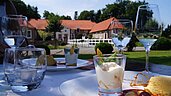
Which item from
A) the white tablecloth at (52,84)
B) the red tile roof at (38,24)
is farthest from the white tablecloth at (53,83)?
the red tile roof at (38,24)

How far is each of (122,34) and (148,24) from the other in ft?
0.72

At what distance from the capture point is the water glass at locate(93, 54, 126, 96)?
70 centimetres

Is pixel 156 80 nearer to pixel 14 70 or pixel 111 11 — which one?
pixel 14 70

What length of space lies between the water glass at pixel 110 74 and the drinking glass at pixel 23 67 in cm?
22

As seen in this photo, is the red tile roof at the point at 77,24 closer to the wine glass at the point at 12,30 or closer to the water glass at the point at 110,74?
the wine glass at the point at 12,30

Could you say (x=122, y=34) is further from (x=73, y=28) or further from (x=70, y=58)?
(x=73, y=28)

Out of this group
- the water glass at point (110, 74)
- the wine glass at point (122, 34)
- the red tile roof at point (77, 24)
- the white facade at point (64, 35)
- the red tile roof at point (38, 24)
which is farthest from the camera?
the red tile roof at point (77, 24)

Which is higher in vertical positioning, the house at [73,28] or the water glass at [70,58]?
the house at [73,28]

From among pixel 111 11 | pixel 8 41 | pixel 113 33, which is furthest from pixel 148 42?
pixel 111 11

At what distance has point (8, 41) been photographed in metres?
0.99

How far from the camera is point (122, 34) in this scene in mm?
1235

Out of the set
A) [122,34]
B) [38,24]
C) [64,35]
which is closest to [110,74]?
[122,34]

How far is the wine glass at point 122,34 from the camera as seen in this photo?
1207 mm

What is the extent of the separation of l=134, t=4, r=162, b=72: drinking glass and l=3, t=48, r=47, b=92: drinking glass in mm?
434
